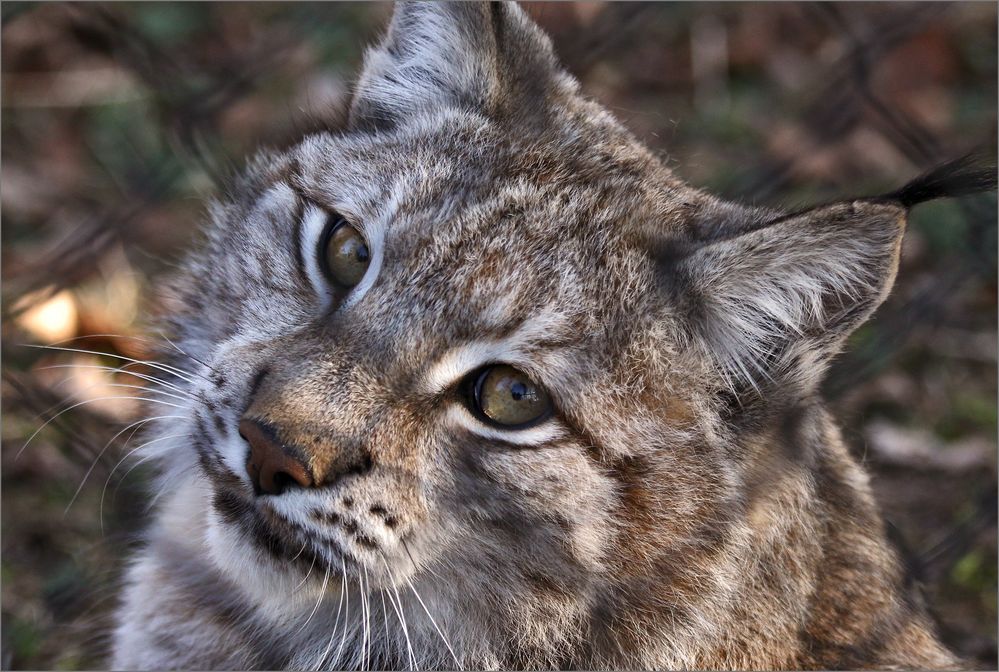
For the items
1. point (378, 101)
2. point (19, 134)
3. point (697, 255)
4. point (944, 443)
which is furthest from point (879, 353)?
point (19, 134)

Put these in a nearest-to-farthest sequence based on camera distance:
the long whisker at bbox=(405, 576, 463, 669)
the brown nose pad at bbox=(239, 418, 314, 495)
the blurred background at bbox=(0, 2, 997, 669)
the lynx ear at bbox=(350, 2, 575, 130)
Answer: the brown nose pad at bbox=(239, 418, 314, 495)
the long whisker at bbox=(405, 576, 463, 669)
the lynx ear at bbox=(350, 2, 575, 130)
the blurred background at bbox=(0, 2, 997, 669)

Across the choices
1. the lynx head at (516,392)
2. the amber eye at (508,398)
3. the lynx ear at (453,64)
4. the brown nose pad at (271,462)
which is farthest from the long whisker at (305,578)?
the lynx ear at (453,64)

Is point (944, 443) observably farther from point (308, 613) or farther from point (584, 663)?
point (308, 613)

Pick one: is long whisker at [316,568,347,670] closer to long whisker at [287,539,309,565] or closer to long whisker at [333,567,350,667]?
long whisker at [333,567,350,667]

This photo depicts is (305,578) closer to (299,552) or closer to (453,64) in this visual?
(299,552)

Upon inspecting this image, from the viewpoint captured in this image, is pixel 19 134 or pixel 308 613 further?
pixel 19 134

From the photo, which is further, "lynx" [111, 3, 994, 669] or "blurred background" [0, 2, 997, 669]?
"blurred background" [0, 2, 997, 669]

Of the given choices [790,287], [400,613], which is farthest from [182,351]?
[790,287]

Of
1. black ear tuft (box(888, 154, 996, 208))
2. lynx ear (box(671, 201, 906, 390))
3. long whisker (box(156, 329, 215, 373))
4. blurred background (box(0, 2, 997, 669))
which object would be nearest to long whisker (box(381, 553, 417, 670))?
long whisker (box(156, 329, 215, 373))
